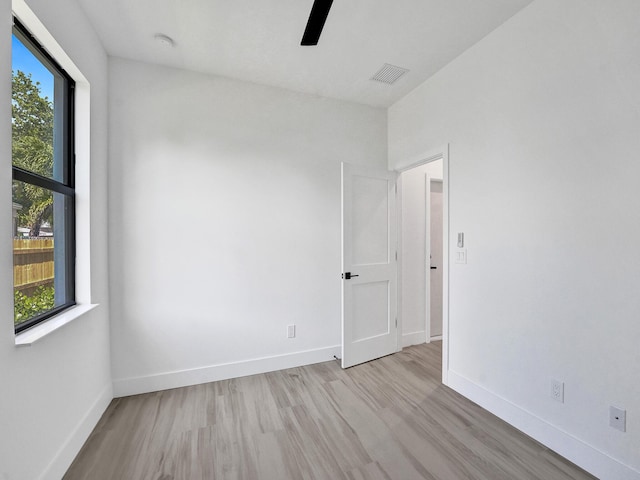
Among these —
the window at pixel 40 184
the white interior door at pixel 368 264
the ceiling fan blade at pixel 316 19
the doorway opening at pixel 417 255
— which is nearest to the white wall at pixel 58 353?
the window at pixel 40 184

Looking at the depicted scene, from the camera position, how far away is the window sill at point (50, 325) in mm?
1266

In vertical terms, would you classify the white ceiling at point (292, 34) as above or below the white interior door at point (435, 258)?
above

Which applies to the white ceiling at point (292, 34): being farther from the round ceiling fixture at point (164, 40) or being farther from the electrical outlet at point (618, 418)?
the electrical outlet at point (618, 418)

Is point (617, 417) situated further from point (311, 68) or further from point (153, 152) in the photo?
point (153, 152)

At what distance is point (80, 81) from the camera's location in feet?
6.44

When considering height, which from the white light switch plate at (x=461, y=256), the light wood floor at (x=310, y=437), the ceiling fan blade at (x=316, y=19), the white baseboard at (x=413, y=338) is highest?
the ceiling fan blade at (x=316, y=19)

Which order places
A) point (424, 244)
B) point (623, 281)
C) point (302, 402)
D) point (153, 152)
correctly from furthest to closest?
point (424, 244), point (153, 152), point (302, 402), point (623, 281)

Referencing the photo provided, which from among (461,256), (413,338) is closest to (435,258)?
(413,338)

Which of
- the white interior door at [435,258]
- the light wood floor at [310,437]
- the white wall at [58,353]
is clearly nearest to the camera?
the white wall at [58,353]

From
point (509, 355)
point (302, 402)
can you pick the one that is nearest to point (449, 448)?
point (509, 355)

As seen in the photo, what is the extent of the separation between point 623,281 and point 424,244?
2.25 metres

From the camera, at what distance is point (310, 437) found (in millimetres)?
1916

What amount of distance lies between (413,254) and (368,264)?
0.87 m

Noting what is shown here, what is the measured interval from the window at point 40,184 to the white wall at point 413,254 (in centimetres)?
312
